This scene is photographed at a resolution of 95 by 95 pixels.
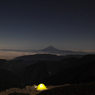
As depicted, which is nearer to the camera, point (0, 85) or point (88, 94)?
point (88, 94)

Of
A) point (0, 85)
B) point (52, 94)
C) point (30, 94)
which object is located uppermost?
point (52, 94)

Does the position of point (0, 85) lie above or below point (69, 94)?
→ below

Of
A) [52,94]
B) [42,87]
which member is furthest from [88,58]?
[52,94]

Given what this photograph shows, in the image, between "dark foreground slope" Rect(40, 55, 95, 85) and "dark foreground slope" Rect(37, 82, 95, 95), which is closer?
"dark foreground slope" Rect(37, 82, 95, 95)

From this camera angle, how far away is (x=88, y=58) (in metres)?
197

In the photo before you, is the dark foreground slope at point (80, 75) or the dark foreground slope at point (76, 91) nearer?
the dark foreground slope at point (76, 91)

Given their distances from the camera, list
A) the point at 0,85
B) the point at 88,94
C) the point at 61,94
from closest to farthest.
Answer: the point at 88,94 < the point at 61,94 < the point at 0,85

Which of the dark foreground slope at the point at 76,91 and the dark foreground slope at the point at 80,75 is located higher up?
the dark foreground slope at the point at 76,91

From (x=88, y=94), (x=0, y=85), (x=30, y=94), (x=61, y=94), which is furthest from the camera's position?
(x=0, y=85)

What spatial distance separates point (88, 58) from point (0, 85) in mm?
138759

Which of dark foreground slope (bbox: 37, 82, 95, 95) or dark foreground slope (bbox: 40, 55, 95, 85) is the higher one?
dark foreground slope (bbox: 37, 82, 95, 95)

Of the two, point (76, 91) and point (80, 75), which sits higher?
point (76, 91)

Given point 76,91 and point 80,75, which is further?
point 80,75

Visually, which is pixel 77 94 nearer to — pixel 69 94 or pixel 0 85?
pixel 69 94
